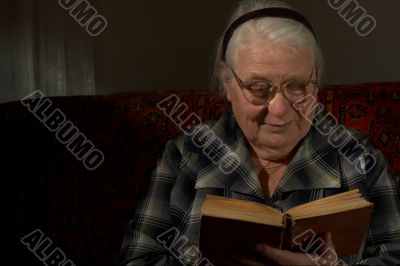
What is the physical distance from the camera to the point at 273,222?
78 centimetres

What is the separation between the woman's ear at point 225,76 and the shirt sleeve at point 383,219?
370 millimetres

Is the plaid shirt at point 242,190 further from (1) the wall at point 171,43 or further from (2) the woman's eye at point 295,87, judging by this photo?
(1) the wall at point 171,43

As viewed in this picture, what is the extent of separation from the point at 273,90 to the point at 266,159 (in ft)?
0.59

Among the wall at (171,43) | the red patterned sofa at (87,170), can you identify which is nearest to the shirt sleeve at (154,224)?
the red patterned sofa at (87,170)

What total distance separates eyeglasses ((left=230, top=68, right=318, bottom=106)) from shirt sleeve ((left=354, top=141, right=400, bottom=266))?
238 millimetres

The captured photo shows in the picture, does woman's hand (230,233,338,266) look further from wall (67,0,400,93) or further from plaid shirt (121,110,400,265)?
wall (67,0,400,93)

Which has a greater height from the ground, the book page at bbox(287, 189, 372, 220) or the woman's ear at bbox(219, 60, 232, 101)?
the woman's ear at bbox(219, 60, 232, 101)

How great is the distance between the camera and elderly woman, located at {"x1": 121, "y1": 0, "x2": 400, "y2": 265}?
3.43 feet

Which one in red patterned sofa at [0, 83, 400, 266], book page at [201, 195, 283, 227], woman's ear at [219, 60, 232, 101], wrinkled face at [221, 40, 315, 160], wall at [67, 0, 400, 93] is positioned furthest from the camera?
wall at [67, 0, 400, 93]

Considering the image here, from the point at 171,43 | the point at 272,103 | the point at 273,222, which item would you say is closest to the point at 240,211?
the point at 273,222

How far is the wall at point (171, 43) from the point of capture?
1.85m

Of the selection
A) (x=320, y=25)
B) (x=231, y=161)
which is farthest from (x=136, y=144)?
(x=320, y=25)

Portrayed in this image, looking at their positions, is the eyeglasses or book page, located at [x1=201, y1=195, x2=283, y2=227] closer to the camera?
book page, located at [x1=201, y1=195, x2=283, y2=227]

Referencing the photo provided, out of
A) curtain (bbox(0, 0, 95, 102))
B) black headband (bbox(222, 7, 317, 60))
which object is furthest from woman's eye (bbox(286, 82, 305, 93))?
curtain (bbox(0, 0, 95, 102))
